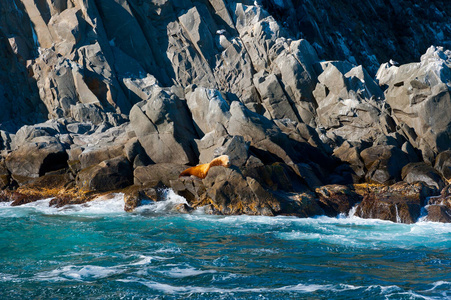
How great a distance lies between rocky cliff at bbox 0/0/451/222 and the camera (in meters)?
21.5

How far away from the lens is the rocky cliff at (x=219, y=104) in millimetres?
21469

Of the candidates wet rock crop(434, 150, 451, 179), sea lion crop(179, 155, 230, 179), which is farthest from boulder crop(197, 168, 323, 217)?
wet rock crop(434, 150, 451, 179)

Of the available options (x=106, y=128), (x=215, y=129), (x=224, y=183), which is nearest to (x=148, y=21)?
(x=106, y=128)

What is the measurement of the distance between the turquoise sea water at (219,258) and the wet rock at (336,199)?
1.96 feet

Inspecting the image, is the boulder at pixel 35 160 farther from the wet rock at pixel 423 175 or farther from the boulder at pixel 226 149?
the wet rock at pixel 423 175

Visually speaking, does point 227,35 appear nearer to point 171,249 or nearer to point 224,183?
point 224,183

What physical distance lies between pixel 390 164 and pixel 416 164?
4.00ft

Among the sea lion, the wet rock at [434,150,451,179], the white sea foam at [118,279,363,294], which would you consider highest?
the sea lion

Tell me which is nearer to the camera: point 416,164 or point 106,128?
point 416,164

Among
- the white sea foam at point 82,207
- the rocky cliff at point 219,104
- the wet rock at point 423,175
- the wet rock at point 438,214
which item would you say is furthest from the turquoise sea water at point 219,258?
the wet rock at point 423,175

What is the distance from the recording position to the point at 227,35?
3978cm

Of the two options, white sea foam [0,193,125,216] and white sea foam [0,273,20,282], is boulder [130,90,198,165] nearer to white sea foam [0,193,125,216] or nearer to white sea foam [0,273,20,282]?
white sea foam [0,193,125,216]

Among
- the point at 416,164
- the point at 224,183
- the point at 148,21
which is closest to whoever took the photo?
the point at 224,183

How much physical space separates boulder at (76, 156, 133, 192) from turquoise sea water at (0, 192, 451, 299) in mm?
3704
